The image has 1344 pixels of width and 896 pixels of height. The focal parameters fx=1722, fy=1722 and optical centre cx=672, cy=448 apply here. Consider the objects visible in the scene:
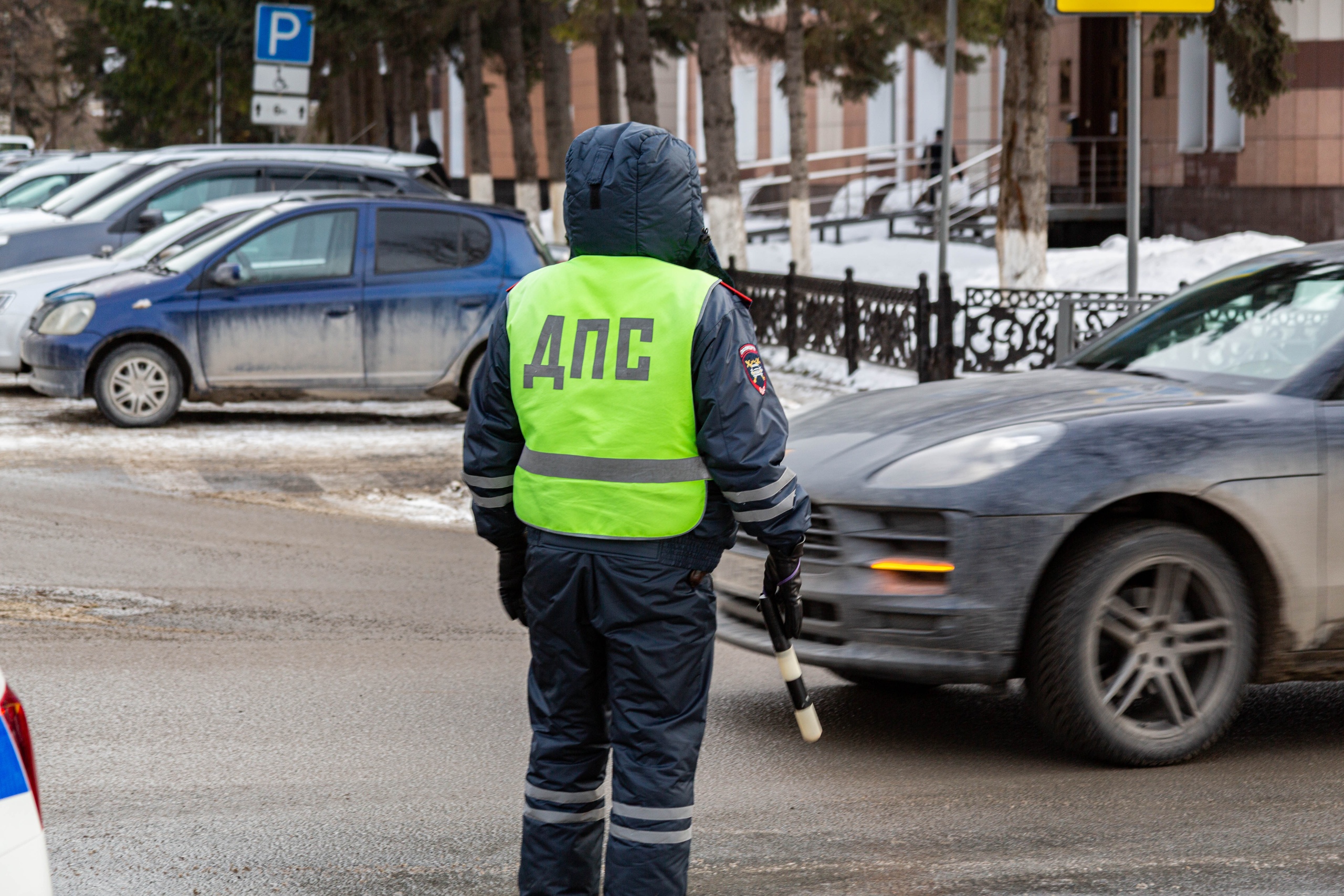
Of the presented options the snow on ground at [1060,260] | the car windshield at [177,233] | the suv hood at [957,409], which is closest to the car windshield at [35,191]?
the car windshield at [177,233]

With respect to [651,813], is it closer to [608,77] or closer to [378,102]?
[608,77]

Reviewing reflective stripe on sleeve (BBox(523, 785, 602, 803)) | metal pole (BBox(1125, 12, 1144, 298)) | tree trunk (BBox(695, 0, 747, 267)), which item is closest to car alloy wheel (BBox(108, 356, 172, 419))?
metal pole (BBox(1125, 12, 1144, 298))

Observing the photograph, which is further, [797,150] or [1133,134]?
[797,150]

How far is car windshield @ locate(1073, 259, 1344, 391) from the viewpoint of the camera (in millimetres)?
5449

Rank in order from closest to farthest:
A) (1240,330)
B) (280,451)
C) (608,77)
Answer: (1240,330) → (280,451) → (608,77)

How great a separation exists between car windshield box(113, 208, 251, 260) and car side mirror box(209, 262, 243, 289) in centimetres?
98

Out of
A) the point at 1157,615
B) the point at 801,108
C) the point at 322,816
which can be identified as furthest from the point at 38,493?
the point at 801,108

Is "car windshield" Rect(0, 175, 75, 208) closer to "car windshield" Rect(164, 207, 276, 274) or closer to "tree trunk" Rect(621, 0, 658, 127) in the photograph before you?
"car windshield" Rect(164, 207, 276, 274)

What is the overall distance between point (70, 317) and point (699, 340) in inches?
377

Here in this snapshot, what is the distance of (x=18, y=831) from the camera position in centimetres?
255

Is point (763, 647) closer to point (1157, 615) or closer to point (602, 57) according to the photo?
point (1157, 615)

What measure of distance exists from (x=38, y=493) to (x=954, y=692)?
5859 millimetres

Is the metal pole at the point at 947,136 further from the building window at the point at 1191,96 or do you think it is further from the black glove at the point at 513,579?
the building window at the point at 1191,96

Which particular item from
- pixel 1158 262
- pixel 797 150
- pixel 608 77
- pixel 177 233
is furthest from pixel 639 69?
pixel 177 233
